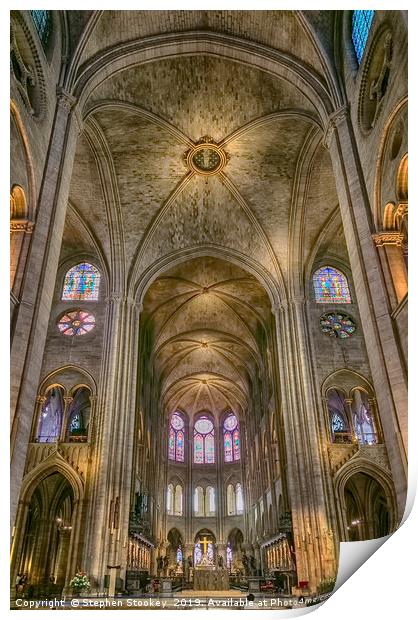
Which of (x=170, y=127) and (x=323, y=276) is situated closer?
(x=170, y=127)

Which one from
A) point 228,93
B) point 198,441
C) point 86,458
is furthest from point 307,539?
point 198,441

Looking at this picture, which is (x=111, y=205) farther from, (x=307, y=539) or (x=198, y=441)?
(x=198, y=441)

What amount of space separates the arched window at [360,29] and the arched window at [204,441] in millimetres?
37531

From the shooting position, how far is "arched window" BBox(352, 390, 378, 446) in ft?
65.4

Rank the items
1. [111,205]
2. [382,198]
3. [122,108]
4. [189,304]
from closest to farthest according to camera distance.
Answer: [382,198] < [122,108] < [111,205] < [189,304]

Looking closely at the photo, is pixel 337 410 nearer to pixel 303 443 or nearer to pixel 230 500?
pixel 303 443

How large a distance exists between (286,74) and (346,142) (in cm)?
448

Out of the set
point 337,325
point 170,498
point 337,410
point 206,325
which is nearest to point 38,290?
point 337,325

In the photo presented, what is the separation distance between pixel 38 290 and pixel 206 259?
1743 cm

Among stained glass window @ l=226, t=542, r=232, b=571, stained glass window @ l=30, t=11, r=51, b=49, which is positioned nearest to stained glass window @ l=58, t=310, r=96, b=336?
stained glass window @ l=30, t=11, r=51, b=49

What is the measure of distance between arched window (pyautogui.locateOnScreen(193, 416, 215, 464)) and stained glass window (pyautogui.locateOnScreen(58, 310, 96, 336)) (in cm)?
2622

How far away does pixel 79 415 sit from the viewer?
27.5 metres

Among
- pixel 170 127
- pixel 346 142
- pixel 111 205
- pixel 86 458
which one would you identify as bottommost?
pixel 86 458

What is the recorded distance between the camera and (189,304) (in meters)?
29.4
